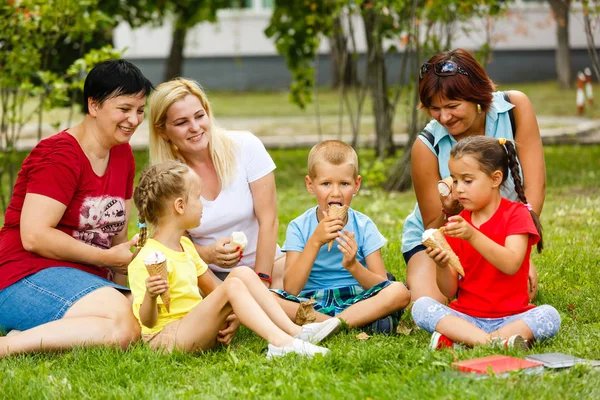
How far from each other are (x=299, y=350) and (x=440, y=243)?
79cm

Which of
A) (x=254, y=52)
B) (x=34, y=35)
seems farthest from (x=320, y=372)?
(x=254, y=52)

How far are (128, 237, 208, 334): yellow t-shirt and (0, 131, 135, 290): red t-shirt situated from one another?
0.47 meters

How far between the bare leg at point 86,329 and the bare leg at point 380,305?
3.62 ft

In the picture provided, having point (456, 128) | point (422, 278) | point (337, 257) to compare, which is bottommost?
point (422, 278)

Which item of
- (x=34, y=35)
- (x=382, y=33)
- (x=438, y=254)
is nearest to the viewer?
(x=438, y=254)

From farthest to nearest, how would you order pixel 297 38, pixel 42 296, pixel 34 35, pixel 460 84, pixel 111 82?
pixel 297 38
pixel 34 35
pixel 460 84
pixel 111 82
pixel 42 296

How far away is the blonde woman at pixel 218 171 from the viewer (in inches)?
A: 188

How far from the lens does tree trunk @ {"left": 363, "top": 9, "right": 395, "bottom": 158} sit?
9.96m

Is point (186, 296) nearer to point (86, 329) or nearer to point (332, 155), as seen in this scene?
point (86, 329)

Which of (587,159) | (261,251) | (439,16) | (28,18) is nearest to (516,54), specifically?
(587,159)

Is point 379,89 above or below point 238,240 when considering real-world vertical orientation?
below

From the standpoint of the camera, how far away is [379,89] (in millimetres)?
10219

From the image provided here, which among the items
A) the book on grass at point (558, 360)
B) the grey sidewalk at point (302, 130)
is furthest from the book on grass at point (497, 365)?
the grey sidewalk at point (302, 130)

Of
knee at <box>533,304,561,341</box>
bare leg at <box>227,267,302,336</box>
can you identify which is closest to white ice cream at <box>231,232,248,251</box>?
bare leg at <box>227,267,302,336</box>
